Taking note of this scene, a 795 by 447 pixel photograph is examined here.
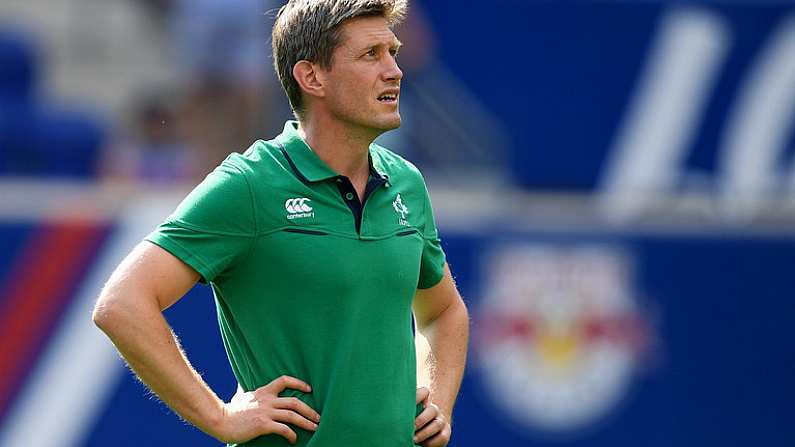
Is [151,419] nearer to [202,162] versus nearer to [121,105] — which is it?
[202,162]

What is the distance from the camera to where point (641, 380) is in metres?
7.52

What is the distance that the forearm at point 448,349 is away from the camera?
351cm

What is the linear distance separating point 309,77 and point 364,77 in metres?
0.13

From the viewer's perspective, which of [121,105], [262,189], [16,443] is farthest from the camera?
[121,105]

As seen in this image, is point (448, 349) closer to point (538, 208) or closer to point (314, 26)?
point (314, 26)

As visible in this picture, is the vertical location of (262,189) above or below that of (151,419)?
above

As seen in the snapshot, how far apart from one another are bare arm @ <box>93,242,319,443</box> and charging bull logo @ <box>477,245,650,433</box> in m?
4.29

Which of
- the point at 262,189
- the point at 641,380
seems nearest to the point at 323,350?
the point at 262,189

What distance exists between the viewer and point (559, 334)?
24.0 feet

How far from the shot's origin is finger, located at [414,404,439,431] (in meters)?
3.30

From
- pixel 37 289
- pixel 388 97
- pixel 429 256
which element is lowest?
pixel 37 289

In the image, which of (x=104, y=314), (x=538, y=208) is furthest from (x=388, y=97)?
(x=538, y=208)

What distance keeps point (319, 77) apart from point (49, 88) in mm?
7954

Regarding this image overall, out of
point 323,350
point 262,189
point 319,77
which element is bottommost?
point 323,350
